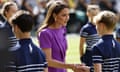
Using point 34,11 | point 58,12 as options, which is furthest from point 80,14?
point 58,12

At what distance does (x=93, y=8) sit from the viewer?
7891mm

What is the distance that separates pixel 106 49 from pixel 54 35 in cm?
82

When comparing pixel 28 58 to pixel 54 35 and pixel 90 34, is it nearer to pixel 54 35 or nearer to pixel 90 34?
pixel 54 35

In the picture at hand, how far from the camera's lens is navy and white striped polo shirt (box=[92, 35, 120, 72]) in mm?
3998

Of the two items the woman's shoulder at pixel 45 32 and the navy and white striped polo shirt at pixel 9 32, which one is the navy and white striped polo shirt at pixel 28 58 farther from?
the woman's shoulder at pixel 45 32

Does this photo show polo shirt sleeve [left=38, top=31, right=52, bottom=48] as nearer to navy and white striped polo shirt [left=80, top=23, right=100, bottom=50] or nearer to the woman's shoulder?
the woman's shoulder

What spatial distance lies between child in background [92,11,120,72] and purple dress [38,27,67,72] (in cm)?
68

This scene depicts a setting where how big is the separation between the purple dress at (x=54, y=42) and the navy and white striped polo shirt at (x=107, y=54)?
68cm

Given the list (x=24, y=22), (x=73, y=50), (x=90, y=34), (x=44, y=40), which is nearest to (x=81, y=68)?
(x=44, y=40)

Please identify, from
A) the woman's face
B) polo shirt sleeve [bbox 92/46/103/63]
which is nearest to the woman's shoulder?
the woman's face

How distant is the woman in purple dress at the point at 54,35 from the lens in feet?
14.7

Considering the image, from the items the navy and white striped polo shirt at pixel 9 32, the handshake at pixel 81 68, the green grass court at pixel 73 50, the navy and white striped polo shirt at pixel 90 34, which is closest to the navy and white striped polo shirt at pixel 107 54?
the handshake at pixel 81 68

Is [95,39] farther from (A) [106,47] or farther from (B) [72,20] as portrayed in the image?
(B) [72,20]

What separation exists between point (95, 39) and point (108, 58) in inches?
126
